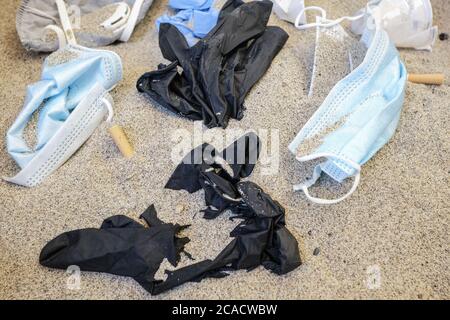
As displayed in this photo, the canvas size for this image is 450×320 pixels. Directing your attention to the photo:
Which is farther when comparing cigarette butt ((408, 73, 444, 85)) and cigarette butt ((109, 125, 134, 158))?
cigarette butt ((408, 73, 444, 85))

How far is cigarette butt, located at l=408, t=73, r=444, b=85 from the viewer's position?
1.29 meters

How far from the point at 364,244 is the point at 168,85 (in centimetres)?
67

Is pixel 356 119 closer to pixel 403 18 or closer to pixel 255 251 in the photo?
pixel 255 251

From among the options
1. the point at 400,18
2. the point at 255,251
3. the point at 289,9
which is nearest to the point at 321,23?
the point at 289,9

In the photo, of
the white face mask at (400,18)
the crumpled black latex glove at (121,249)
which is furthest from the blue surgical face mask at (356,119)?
the crumpled black latex glove at (121,249)

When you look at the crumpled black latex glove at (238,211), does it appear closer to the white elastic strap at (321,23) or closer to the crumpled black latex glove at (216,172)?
the crumpled black latex glove at (216,172)

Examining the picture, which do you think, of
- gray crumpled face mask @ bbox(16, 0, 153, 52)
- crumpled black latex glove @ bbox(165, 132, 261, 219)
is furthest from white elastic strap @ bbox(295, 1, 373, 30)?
gray crumpled face mask @ bbox(16, 0, 153, 52)

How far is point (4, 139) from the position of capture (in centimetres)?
125

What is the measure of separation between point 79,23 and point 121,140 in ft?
1.97

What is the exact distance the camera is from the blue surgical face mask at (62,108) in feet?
3.73

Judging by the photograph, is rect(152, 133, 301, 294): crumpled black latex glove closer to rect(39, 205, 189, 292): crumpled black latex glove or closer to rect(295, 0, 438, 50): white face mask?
rect(39, 205, 189, 292): crumpled black latex glove

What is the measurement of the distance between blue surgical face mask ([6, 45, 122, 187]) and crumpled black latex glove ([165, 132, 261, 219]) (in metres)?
0.30

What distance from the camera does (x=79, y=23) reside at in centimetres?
151
